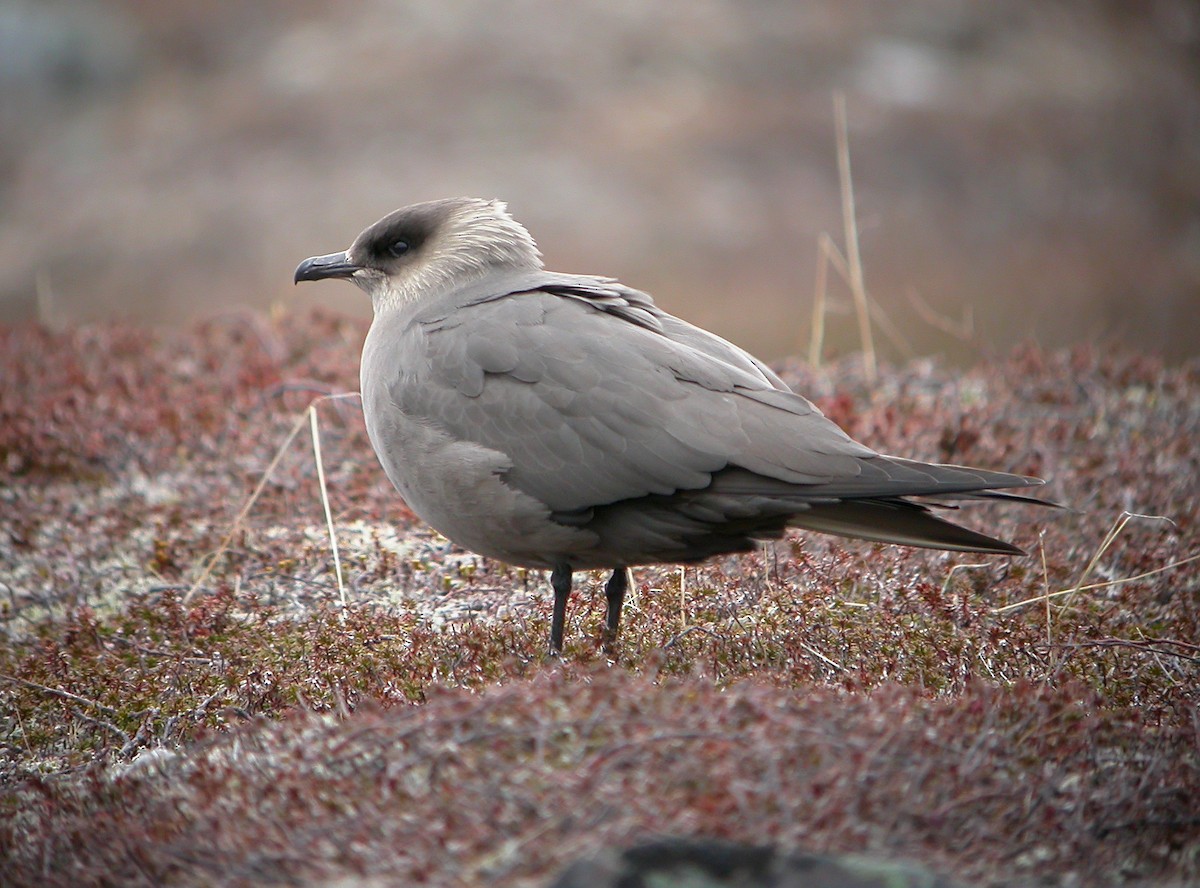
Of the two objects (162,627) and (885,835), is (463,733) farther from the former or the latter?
(162,627)

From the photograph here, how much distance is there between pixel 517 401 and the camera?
3783 millimetres

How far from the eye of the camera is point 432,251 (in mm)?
4508

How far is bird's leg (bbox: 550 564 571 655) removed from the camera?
392 centimetres

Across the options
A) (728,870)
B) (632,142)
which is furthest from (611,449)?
(632,142)

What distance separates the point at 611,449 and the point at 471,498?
1.59 feet

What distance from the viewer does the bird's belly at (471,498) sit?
3775mm

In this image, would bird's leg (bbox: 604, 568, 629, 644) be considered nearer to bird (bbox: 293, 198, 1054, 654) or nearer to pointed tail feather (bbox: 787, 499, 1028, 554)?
bird (bbox: 293, 198, 1054, 654)

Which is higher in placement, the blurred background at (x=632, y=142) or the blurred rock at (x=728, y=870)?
the blurred background at (x=632, y=142)

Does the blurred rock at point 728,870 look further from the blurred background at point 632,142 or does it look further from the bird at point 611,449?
the blurred background at point 632,142

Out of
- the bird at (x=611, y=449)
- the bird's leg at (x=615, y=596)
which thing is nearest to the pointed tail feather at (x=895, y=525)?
the bird at (x=611, y=449)

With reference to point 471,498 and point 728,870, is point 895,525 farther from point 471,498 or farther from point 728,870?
point 728,870

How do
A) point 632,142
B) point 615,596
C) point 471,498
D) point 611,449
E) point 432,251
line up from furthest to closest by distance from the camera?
point 632,142
point 432,251
point 615,596
point 471,498
point 611,449

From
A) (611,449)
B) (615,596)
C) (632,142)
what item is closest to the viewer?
(611,449)

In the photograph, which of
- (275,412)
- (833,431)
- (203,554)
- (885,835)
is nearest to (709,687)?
(885,835)
